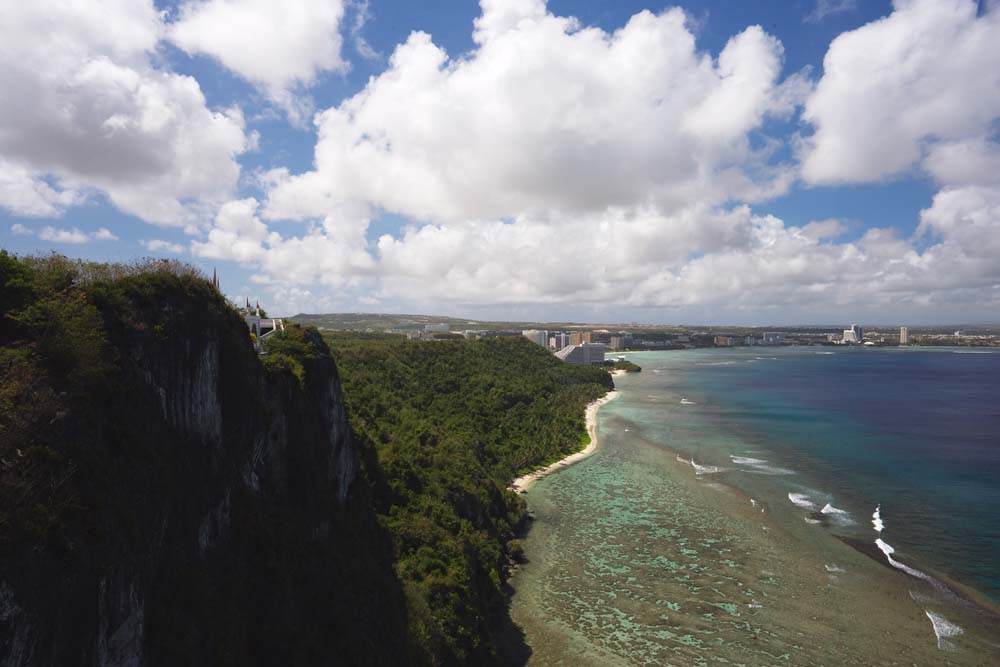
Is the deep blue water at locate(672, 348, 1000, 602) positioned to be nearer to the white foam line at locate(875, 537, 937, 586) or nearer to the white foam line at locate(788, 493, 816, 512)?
the white foam line at locate(875, 537, 937, 586)

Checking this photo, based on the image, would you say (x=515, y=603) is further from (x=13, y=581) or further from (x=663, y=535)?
(x=13, y=581)

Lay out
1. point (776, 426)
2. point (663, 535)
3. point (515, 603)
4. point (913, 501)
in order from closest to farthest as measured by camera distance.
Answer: point (515, 603) < point (663, 535) < point (913, 501) < point (776, 426)

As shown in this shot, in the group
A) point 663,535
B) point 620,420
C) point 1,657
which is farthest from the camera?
point 620,420

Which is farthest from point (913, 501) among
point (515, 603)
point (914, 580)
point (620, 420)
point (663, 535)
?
point (620, 420)

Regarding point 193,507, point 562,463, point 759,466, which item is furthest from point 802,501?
point 193,507

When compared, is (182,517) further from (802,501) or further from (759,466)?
(759,466)

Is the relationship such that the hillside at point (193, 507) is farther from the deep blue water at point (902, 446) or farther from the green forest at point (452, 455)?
the deep blue water at point (902, 446)

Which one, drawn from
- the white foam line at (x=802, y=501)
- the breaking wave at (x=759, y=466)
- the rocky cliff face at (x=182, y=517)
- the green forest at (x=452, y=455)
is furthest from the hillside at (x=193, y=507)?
the breaking wave at (x=759, y=466)
